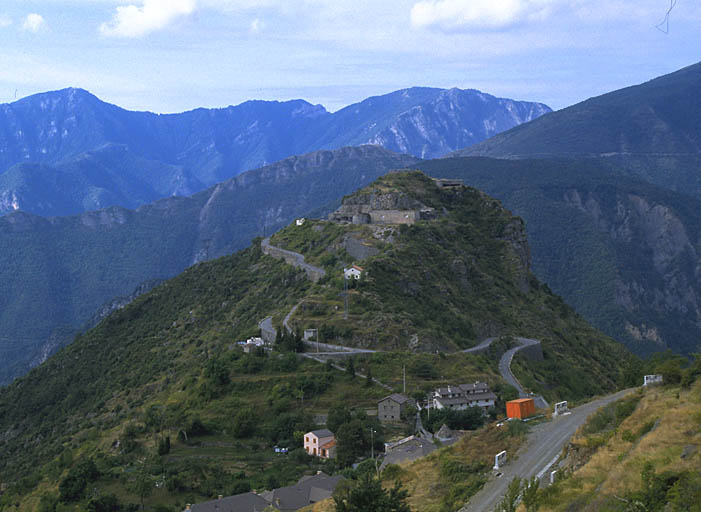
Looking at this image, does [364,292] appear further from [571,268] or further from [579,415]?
[571,268]

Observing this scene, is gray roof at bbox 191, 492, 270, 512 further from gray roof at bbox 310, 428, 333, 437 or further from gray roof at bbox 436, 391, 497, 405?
gray roof at bbox 436, 391, 497, 405

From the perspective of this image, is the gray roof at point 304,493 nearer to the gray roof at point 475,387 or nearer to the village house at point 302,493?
the village house at point 302,493

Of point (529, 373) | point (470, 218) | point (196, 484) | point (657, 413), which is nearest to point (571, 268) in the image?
point (470, 218)

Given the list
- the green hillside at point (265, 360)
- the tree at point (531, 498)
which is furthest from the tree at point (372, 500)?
the green hillside at point (265, 360)

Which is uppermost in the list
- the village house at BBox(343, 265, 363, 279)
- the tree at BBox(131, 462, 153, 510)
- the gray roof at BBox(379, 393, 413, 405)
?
the village house at BBox(343, 265, 363, 279)

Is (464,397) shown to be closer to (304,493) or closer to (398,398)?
(398,398)

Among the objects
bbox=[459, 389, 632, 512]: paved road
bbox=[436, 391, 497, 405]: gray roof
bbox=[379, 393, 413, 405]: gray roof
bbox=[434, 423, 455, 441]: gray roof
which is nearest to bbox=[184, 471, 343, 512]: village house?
bbox=[434, 423, 455, 441]: gray roof

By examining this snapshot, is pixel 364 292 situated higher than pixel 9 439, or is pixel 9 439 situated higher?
pixel 364 292
